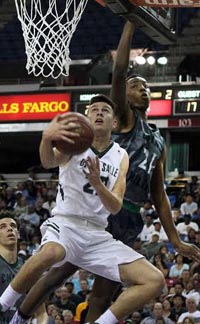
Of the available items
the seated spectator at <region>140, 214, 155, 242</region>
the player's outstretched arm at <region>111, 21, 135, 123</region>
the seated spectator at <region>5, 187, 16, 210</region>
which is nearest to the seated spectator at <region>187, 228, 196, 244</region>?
the seated spectator at <region>140, 214, 155, 242</region>

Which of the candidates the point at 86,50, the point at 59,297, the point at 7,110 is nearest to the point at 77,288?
the point at 59,297

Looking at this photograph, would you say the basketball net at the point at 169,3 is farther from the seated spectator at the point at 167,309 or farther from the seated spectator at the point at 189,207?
the seated spectator at the point at 189,207

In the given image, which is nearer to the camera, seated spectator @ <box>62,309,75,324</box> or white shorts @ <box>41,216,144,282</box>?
→ white shorts @ <box>41,216,144,282</box>

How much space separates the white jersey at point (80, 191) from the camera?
493 cm

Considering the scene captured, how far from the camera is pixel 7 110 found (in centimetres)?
1945

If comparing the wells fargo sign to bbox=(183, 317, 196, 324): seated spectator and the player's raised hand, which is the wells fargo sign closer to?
bbox=(183, 317, 196, 324): seated spectator

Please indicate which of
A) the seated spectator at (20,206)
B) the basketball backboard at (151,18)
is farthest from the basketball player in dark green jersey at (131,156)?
the seated spectator at (20,206)

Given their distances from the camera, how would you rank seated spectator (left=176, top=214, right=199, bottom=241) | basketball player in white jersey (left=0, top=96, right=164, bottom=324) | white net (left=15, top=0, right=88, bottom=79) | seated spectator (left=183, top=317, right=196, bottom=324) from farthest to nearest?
1. seated spectator (left=176, top=214, right=199, bottom=241)
2. seated spectator (left=183, top=317, right=196, bottom=324)
3. white net (left=15, top=0, right=88, bottom=79)
4. basketball player in white jersey (left=0, top=96, right=164, bottom=324)

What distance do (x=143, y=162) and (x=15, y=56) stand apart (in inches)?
690

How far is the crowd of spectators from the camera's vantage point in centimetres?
1035

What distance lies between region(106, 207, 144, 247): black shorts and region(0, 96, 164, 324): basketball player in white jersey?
1.57ft

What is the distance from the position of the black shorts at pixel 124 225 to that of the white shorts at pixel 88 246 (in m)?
0.55

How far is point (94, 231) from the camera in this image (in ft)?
16.2

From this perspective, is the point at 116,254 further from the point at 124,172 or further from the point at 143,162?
the point at 143,162
